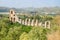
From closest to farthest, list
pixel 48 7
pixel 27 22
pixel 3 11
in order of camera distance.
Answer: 1. pixel 27 22
2. pixel 3 11
3. pixel 48 7

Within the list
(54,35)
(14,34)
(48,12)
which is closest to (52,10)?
(48,12)

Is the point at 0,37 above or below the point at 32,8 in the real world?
above

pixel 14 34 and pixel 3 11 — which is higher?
pixel 14 34

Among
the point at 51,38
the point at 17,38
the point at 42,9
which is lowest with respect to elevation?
the point at 42,9

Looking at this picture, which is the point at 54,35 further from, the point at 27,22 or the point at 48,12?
the point at 48,12

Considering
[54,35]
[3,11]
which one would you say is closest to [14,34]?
[54,35]

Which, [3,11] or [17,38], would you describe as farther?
[3,11]

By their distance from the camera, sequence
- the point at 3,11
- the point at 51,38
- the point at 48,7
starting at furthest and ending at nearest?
the point at 48,7
the point at 3,11
the point at 51,38

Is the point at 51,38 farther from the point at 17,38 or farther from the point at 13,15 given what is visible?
the point at 13,15

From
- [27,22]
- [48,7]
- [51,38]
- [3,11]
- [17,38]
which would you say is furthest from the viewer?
[48,7]
